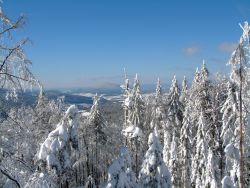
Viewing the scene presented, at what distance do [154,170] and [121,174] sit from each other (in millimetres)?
2919

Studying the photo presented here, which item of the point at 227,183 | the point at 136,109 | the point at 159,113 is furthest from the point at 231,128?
the point at 159,113

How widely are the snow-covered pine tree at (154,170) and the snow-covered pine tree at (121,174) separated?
1263mm

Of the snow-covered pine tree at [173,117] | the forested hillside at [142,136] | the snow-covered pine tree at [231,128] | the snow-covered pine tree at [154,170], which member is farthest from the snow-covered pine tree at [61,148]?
the snow-covered pine tree at [173,117]

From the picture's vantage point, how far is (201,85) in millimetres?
37469

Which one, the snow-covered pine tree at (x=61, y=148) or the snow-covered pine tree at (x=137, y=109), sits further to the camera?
the snow-covered pine tree at (x=137, y=109)

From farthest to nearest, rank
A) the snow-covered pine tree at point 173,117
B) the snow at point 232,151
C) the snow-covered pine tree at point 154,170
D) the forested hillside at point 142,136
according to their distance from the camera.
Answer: the snow-covered pine tree at point 173,117 → the snow at point 232,151 → the snow-covered pine tree at point 154,170 → the forested hillside at point 142,136

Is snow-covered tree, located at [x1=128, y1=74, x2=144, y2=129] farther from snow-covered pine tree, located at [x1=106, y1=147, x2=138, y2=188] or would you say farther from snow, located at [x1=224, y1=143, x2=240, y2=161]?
snow-covered pine tree, located at [x1=106, y1=147, x2=138, y2=188]

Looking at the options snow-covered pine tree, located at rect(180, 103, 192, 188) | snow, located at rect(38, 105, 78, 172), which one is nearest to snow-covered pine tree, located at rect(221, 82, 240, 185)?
snow-covered pine tree, located at rect(180, 103, 192, 188)

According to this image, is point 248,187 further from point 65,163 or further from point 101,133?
point 101,133

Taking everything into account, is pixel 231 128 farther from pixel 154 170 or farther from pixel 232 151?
pixel 154 170

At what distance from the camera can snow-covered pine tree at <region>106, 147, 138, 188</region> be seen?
79.2 feet

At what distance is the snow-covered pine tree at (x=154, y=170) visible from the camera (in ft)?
85.1

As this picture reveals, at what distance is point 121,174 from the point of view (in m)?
24.4

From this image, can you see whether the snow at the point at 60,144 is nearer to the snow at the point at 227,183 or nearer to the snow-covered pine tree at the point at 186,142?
the snow at the point at 227,183
